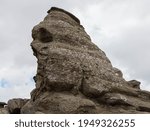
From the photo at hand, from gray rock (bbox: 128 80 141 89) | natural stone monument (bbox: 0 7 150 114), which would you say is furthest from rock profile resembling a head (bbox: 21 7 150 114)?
gray rock (bbox: 128 80 141 89)

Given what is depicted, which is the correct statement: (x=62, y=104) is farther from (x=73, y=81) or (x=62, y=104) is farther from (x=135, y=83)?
(x=135, y=83)

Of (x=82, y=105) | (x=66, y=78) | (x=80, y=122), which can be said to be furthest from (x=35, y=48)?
(x=80, y=122)

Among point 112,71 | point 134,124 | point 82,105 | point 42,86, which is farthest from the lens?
point 112,71

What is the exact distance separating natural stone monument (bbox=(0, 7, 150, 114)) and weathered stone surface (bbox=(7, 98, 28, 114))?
4.49ft

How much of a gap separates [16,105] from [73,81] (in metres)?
7.09

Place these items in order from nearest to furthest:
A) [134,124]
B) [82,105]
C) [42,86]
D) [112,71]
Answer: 1. [134,124]
2. [82,105]
3. [42,86]
4. [112,71]

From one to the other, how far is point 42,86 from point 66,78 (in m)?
1.95

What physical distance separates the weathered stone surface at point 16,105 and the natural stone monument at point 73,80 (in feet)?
4.49

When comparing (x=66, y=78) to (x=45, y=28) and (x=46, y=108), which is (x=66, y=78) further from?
(x=45, y=28)

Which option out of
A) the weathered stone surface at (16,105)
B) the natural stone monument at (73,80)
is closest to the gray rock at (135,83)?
the natural stone monument at (73,80)

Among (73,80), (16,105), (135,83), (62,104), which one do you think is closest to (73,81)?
(73,80)

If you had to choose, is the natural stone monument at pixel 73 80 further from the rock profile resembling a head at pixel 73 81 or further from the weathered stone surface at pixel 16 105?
the weathered stone surface at pixel 16 105

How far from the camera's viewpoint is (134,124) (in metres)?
Result: 24.4

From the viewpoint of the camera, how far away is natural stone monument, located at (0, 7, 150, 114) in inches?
1196
